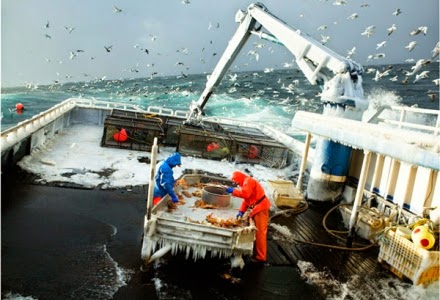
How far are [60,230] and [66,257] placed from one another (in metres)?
1.28

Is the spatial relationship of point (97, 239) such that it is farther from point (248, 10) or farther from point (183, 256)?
point (248, 10)

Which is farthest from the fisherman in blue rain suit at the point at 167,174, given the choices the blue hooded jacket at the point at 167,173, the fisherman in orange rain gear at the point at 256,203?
the fisherman in orange rain gear at the point at 256,203

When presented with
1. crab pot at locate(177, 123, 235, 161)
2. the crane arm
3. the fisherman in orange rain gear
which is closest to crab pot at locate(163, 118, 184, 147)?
crab pot at locate(177, 123, 235, 161)

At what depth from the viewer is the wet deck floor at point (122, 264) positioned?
6.22m

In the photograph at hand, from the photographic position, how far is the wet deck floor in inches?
245

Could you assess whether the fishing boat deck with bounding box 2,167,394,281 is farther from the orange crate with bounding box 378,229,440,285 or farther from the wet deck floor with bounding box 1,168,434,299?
the orange crate with bounding box 378,229,440,285

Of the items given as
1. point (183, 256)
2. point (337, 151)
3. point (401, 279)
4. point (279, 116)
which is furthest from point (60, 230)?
point (279, 116)

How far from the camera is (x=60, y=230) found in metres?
8.02

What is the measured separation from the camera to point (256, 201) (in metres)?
7.42

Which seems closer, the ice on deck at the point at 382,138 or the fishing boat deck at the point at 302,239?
the ice on deck at the point at 382,138

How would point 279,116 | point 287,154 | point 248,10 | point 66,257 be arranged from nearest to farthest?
point 66,257
point 248,10
point 287,154
point 279,116

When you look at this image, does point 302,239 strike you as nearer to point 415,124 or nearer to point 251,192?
point 251,192

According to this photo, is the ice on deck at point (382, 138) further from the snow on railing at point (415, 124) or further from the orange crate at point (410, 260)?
the orange crate at point (410, 260)

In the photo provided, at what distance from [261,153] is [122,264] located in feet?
34.0
